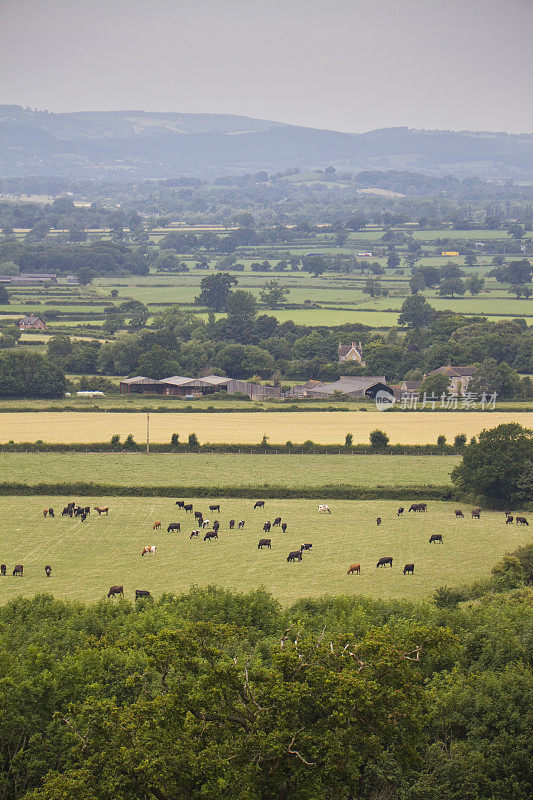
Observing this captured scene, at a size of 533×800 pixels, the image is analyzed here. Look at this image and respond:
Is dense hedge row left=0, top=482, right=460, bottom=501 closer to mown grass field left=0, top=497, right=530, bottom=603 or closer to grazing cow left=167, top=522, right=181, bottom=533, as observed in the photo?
mown grass field left=0, top=497, right=530, bottom=603

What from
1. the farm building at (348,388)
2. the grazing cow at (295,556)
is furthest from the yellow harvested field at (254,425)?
the grazing cow at (295,556)

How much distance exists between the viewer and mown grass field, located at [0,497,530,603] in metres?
36.8

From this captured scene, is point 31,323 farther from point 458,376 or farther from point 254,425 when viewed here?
point 254,425

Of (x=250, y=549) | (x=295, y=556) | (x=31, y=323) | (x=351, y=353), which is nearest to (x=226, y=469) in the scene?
(x=250, y=549)

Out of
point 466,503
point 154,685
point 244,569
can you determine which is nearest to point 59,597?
point 244,569

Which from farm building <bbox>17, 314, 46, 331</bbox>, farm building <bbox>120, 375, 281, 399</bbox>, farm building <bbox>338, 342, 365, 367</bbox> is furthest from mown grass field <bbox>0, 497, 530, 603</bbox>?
farm building <bbox>17, 314, 46, 331</bbox>

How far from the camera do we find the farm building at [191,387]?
80.6 metres

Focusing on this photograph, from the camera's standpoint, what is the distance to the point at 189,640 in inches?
808

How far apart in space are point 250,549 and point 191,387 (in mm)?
40268

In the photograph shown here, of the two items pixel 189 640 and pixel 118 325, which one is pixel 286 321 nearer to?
pixel 118 325

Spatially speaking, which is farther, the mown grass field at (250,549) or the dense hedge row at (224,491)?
the dense hedge row at (224,491)

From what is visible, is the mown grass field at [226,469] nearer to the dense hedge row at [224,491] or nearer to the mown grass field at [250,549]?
the dense hedge row at [224,491]

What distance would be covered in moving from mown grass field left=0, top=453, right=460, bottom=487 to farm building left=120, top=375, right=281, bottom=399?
21923 millimetres

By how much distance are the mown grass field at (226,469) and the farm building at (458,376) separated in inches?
910
